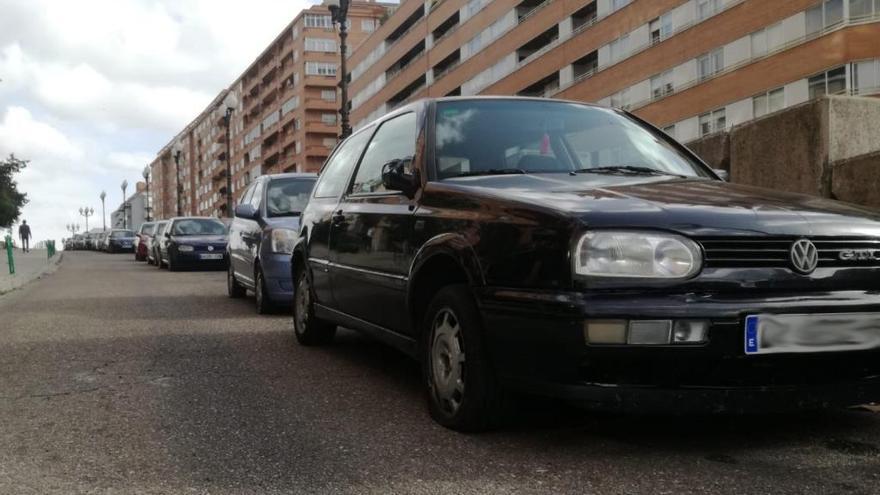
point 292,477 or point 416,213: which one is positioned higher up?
point 416,213

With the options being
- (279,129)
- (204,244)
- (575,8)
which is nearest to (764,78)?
(575,8)

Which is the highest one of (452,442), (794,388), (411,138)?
(411,138)

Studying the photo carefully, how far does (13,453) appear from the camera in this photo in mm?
3670

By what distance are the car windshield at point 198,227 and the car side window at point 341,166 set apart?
14.7 metres

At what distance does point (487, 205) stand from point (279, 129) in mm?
103378

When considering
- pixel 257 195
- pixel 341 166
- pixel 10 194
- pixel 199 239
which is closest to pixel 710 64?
pixel 199 239

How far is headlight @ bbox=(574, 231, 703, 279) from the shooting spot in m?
3.16

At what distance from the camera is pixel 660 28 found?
1661 inches

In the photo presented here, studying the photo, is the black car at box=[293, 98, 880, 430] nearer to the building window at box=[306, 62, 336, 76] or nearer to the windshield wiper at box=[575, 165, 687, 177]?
the windshield wiper at box=[575, 165, 687, 177]

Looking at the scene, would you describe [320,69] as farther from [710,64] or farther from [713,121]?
[713,121]

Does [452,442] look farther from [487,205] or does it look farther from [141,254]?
[141,254]

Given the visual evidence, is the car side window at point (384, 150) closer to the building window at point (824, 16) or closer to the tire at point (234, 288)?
the tire at point (234, 288)

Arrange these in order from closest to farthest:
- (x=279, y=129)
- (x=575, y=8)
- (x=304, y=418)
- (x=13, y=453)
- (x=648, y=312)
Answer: (x=648, y=312), (x=13, y=453), (x=304, y=418), (x=575, y=8), (x=279, y=129)

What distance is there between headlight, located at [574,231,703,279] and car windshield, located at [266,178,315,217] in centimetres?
647
